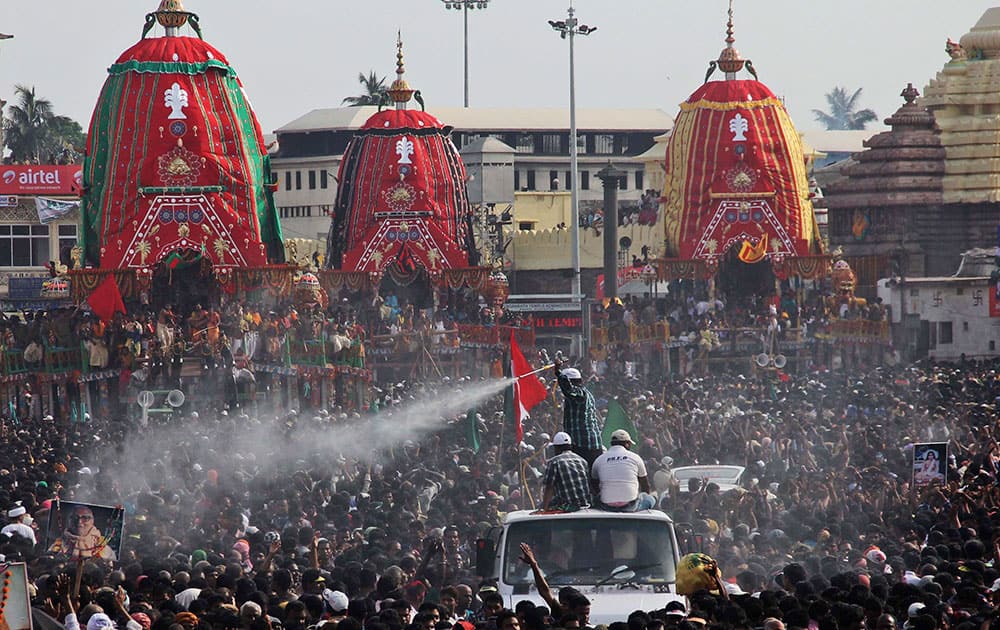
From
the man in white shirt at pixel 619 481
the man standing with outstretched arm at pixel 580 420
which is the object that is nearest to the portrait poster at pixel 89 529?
the man standing with outstretched arm at pixel 580 420

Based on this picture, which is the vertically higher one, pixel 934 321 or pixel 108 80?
pixel 108 80

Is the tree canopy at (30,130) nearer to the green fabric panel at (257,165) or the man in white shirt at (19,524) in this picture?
the green fabric panel at (257,165)

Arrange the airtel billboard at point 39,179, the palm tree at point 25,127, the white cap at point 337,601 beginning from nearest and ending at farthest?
the white cap at point 337,601
the airtel billboard at point 39,179
the palm tree at point 25,127

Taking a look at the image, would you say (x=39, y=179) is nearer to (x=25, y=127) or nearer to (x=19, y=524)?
(x=25, y=127)

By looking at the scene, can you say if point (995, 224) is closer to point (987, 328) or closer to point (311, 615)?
point (987, 328)

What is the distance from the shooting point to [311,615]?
1249 centimetres

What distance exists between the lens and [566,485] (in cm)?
1409

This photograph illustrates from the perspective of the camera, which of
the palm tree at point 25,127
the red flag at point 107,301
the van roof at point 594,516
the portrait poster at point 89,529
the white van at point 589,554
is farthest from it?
the palm tree at point 25,127

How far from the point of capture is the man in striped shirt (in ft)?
46.1

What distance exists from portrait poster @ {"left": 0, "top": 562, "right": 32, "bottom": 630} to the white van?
3780mm

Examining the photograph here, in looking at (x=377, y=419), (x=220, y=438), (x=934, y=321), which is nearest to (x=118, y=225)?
(x=377, y=419)

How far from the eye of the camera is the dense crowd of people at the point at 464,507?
40.2 ft

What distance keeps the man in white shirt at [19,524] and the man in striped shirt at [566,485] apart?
561 cm

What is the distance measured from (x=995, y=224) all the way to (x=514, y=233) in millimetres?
17832
